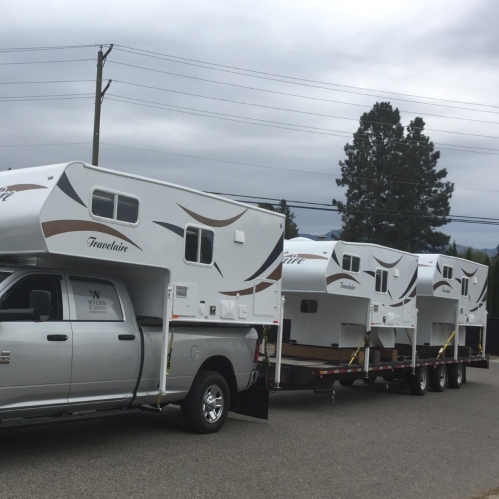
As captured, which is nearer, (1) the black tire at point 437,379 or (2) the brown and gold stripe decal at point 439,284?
(2) the brown and gold stripe decal at point 439,284

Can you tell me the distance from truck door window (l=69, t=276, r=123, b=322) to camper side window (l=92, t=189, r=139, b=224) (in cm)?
77

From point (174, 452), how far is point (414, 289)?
8824 mm

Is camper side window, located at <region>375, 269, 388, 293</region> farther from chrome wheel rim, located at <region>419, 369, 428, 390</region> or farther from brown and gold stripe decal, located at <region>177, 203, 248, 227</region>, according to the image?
brown and gold stripe decal, located at <region>177, 203, 248, 227</region>

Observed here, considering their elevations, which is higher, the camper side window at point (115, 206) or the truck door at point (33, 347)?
the camper side window at point (115, 206)

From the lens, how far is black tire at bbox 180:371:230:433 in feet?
32.4

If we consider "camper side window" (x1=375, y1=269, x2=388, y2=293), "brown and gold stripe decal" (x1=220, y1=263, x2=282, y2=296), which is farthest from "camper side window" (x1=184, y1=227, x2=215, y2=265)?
"camper side window" (x1=375, y1=269, x2=388, y2=293)

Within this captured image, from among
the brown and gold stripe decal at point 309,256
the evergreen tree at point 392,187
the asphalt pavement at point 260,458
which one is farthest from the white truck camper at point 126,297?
the evergreen tree at point 392,187

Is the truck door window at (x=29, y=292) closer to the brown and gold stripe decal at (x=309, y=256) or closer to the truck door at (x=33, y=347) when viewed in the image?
the truck door at (x=33, y=347)

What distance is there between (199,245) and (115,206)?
1611 millimetres

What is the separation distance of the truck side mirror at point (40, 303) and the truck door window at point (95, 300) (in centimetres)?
49

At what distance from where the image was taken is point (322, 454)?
371 inches

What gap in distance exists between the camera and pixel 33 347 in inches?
302

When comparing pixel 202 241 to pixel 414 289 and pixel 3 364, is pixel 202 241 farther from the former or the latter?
pixel 414 289

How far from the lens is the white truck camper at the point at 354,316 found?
13.5 meters
